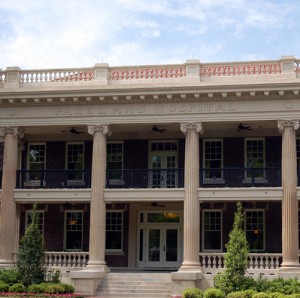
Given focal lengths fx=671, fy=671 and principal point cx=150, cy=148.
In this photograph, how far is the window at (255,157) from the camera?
3381cm

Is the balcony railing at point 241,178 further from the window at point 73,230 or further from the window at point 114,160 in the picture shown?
the window at point 73,230

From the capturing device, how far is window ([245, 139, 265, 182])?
1331 inches

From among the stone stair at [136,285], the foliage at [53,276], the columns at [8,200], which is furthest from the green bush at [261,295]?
the columns at [8,200]

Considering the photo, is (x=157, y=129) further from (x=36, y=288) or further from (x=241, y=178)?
(x=36, y=288)

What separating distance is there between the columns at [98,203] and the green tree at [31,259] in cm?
243

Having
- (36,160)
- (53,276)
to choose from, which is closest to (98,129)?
(36,160)

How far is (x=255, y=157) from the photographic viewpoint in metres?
34.1

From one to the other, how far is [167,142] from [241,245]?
9359mm

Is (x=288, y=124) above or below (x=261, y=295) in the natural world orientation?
above

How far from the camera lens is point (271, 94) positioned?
30.2 m

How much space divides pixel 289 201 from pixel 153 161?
8418 millimetres

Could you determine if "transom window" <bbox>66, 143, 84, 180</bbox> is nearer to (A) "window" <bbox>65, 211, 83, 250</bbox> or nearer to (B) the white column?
(A) "window" <bbox>65, 211, 83, 250</bbox>

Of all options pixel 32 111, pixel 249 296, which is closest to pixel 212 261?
pixel 249 296

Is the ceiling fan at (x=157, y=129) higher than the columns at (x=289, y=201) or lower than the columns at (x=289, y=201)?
higher
